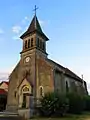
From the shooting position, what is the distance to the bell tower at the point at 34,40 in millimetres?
35375

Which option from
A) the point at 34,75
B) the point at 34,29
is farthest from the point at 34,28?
the point at 34,75

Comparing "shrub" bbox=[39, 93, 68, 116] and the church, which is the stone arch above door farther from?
"shrub" bbox=[39, 93, 68, 116]

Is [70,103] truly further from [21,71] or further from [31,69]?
[21,71]

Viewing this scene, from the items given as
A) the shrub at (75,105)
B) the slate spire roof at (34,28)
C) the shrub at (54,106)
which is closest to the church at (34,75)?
the slate spire roof at (34,28)

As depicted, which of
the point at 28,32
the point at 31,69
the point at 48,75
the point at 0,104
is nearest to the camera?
the point at 48,75

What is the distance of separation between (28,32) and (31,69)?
7775 millimetres

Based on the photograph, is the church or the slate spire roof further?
the slate spire roof

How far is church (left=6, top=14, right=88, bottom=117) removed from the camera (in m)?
32.1

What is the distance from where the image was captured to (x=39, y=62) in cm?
3381

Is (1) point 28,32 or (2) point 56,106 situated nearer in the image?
(2) point 56,106

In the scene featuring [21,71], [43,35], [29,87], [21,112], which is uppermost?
[43,35]

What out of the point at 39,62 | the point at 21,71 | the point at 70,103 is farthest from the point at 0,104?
the point at 70,103

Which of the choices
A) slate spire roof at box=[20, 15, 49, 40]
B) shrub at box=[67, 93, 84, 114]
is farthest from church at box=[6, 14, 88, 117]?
shrub at box=[67, 93, 84, 114]

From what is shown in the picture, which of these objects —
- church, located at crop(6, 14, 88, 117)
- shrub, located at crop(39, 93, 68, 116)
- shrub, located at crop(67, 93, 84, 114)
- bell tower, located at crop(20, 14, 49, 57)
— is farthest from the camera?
bell tower, located at crop(20, 14, 49, 57)
